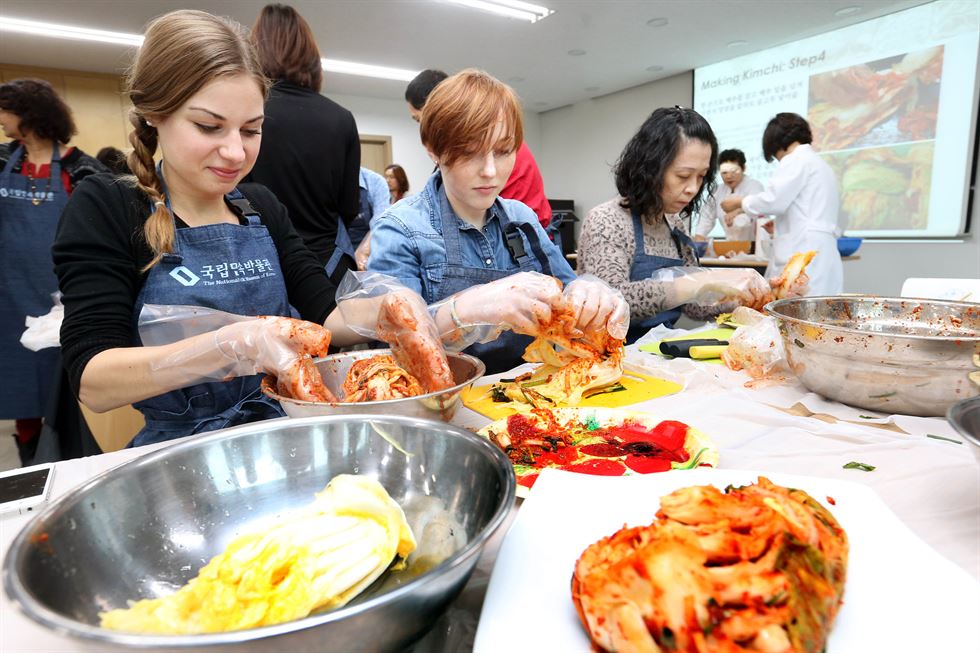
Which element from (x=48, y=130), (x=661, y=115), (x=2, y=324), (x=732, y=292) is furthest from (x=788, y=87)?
(x=2, y=324)

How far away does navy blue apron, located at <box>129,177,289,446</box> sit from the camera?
1.61m

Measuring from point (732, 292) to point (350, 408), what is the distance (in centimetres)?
199

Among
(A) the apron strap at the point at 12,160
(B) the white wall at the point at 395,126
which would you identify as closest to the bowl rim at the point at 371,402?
(A) the apron strap at the point at 12,160

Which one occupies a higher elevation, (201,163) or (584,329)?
(201,163)

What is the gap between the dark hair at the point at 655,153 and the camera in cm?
286

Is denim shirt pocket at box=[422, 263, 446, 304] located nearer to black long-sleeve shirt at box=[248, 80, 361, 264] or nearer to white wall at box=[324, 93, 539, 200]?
black long-sleeve shirt at box=[248, 80, 361, 264]

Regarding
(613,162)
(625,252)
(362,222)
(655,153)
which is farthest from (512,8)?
(613,162)

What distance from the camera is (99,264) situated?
5.05 ft

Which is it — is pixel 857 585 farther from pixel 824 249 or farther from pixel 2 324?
pixel 824 249

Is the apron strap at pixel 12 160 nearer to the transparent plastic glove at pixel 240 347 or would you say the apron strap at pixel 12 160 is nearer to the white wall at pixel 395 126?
the transparent plastic glove at pixel 240 347

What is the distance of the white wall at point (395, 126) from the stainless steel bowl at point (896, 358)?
1091 centimetres

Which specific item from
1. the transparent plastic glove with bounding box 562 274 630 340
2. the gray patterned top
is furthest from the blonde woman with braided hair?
the gray patterned top

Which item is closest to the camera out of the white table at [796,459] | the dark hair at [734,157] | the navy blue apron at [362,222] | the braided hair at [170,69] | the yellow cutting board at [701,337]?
the white table at [796,459]

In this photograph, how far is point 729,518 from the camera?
65 centimetres
